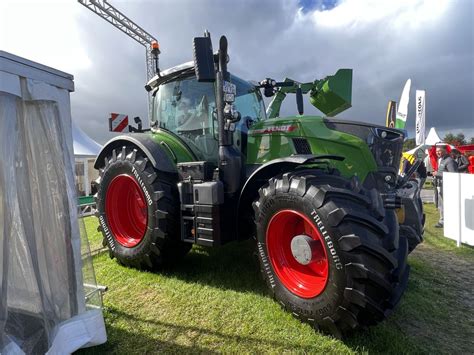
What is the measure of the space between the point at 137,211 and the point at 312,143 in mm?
2479

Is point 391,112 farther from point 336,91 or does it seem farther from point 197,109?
point 197,109

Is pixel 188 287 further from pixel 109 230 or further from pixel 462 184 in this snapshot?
pixel 462 184

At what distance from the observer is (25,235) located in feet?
6.53

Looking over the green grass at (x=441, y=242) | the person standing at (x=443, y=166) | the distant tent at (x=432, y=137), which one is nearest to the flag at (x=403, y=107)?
the person standing at (x=443, y=166)

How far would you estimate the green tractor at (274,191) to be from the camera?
7.41 feet

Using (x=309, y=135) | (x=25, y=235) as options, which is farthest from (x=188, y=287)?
(x=309, y=135)

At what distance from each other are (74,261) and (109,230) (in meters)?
1.94

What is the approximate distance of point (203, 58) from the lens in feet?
9.39

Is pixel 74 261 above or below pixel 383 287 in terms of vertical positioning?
above

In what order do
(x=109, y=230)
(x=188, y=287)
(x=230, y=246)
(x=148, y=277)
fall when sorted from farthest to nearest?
(x=230, y=246), (x=109, y=230), (x=148, y=277), (x=188, y=287)

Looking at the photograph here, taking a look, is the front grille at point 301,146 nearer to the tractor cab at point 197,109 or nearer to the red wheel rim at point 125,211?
the tractor cab at point 197,109

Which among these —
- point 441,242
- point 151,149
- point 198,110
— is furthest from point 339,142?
point 441,242

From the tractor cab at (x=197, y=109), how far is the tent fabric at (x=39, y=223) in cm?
167

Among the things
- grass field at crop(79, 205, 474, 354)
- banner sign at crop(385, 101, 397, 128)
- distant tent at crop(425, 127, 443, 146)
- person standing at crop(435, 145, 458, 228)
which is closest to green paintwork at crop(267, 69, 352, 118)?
grass field at crop(79, 205, 474, 354)
